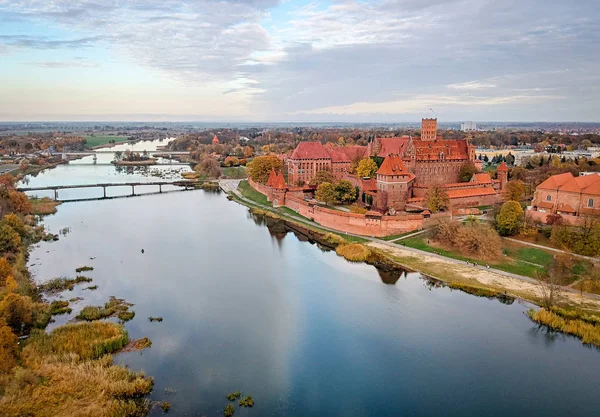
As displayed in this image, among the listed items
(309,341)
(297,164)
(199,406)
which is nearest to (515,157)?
(297,164)

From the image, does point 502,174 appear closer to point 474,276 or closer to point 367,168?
point 367,168

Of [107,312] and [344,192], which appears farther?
[344,192]

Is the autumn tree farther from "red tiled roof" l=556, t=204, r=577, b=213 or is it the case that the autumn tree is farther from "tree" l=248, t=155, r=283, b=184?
"tree" l=248, t=155, r=283, b=184

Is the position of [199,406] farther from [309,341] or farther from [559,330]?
[559,330]

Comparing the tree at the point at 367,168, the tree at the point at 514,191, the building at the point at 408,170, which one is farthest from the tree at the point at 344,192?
the tree at the point at 514,191

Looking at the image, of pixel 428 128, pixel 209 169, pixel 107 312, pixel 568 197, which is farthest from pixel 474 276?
pixel 209 169

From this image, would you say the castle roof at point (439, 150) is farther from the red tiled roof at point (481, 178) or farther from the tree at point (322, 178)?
the tree at point (322, 178)
